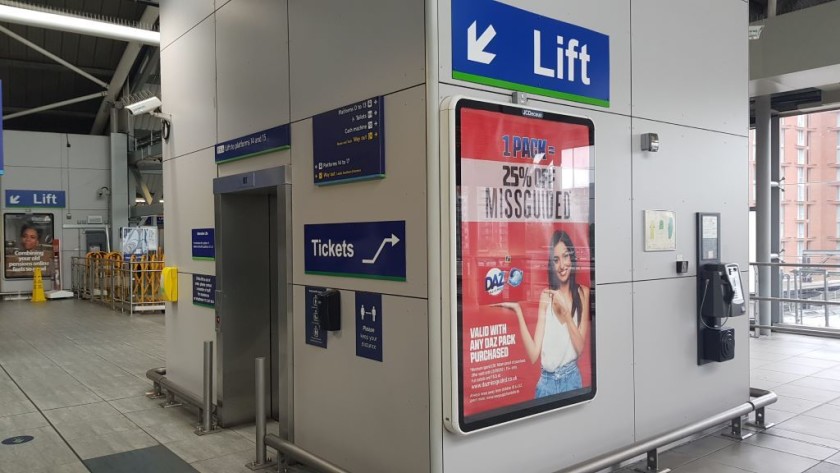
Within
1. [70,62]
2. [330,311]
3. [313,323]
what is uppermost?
[70,62]

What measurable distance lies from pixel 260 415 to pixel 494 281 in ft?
6.64

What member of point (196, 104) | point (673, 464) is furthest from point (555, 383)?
point (196, 104)

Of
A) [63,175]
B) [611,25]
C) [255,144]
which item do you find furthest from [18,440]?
[63,175]

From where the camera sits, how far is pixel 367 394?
12.0ft

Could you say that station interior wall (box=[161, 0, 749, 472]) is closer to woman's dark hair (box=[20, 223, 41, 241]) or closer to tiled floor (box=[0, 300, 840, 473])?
tiled floor (box=[0, 300, 840, 473])

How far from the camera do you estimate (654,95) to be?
4.42m

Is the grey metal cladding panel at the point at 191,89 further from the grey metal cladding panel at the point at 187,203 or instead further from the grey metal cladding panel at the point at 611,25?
the grey metal cladding panel at the point at 611,25

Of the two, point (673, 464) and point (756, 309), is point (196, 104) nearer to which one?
point (673, 464)

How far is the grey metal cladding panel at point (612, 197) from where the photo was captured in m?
4.00

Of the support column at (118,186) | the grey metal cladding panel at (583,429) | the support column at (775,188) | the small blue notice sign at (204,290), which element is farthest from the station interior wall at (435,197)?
the support column at (118,186)

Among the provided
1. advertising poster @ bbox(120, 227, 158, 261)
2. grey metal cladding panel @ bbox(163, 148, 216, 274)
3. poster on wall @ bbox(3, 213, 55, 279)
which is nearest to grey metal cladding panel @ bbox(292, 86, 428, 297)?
grey metal cladding panel @ bbox(163, 148, 216, 274)

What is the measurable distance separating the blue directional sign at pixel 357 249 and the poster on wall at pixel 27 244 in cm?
1683

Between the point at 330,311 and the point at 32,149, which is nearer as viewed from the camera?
the point at 330,311

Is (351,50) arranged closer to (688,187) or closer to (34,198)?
(688,187)
